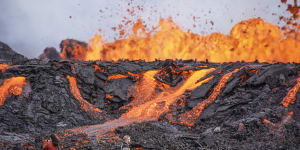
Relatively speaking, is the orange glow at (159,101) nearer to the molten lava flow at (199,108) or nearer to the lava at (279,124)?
the molten lava flow at (199,108)

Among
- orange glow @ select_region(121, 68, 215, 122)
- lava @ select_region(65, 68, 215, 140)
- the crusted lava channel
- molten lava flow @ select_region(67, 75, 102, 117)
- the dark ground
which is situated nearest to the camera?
the dark ground

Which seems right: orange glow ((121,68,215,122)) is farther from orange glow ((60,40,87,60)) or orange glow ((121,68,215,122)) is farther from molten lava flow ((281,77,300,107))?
orange glow ((60,40,87,60))

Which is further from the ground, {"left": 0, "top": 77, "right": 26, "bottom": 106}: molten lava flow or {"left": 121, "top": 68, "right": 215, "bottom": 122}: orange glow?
{"left": 0, "top": 77, "right": 26, "bottom": 106}: molten lava flow

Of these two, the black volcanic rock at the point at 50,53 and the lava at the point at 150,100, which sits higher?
the black volcanic rock at the point at 50,53

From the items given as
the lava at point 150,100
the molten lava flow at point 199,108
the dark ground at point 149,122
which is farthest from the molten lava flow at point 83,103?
the molten lava flow at point 199,108

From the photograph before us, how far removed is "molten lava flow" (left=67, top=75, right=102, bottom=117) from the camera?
1548cm

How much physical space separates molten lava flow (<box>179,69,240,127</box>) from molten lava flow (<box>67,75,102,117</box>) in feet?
20.1

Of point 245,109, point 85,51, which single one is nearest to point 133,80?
point 245,109

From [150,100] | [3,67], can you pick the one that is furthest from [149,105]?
[3,67]

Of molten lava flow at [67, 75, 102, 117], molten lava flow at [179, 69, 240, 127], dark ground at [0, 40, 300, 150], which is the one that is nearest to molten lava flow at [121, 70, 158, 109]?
dark ground at [0, 40, 300, 150]

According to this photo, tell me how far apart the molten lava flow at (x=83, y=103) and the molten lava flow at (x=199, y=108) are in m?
6.13

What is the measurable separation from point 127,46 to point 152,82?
76.7 feet

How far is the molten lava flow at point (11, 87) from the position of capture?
46.6 ft

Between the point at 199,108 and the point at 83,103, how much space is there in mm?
8199
